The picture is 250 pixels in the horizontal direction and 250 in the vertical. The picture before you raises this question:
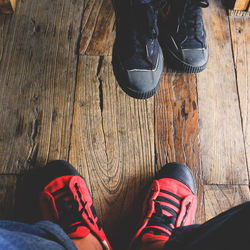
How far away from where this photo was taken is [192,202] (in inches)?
33.7

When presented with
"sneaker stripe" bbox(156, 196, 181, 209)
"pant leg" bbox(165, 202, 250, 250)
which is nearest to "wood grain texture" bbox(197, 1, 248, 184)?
"sneaker stripe" bbox(156, 196, 181, 209)

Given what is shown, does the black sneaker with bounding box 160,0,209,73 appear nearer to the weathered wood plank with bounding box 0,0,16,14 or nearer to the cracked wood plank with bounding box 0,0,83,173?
the cracked wood plank with bounding box 0,0,83,173

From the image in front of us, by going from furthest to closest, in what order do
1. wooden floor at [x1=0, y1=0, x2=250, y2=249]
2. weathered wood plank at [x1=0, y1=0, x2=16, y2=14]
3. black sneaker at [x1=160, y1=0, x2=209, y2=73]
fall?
weathered wood plank at [x1=0, y1=0, x2=16, y2=14] < black sneaker at [x1=160, y1=0, x2=209, y2=73] < wooden floor at [x1=0, y1=0, x2=250, y2=249]

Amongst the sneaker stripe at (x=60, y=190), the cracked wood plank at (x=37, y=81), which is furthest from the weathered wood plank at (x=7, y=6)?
the sneaker stripe at (x=60, y=190)

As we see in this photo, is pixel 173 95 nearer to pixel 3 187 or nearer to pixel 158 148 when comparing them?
pixel 158 148

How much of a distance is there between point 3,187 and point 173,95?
67cm

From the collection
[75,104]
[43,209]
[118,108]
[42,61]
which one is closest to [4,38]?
[42,61]

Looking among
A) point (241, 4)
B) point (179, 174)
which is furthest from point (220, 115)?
point (241, 4)

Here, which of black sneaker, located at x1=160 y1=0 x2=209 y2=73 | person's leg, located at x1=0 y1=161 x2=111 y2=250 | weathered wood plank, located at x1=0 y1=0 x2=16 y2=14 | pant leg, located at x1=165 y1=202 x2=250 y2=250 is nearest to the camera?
pant leg, located at x1=165 y1=202 x2=250 y2=250

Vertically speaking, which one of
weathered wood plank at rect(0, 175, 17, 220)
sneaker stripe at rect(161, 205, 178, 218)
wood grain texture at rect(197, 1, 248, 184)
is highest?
wood grain texture at rect(197, 1, 248, 184)

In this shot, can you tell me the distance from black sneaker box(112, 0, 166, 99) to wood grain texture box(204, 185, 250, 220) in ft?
1.27

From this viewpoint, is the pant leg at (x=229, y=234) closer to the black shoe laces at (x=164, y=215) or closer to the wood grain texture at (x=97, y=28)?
the black shoe laces at (x=164, y=215)

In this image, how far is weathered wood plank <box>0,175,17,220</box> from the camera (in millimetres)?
857

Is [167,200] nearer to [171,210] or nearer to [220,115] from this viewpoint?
[171,210]
